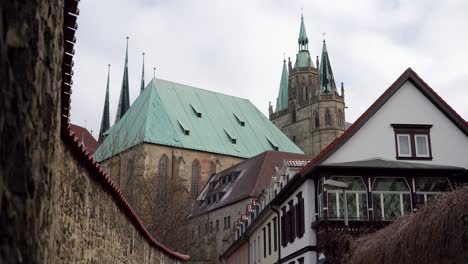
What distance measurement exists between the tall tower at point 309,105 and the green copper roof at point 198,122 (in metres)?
12.1

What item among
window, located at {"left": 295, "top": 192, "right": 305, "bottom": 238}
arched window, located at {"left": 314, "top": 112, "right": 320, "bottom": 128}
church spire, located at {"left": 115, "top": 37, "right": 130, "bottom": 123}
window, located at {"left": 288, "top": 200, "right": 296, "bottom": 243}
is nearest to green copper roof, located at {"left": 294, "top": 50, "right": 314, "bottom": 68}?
arched window, located at {"left": 314, "top": 112, "right": 320, "bottom": 128}

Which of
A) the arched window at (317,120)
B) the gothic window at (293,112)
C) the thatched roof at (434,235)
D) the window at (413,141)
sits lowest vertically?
the thatched roof at (434,235)

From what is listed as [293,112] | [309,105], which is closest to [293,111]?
[293,112]

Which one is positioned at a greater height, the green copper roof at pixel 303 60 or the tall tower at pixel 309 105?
the green copper roof at pixel 303 60

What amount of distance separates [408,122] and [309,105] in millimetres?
63591

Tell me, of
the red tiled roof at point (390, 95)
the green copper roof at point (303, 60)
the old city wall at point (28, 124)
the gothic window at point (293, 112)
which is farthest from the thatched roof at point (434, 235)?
the green copper roof at point (303, 60)

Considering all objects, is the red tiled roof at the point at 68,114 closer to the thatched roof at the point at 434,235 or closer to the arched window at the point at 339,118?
the thatched roof at the point at 434,235

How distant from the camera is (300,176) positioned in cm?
2134

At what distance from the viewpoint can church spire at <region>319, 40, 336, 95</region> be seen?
83750 millimetres

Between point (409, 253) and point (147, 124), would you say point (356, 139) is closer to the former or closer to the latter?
point (409, 253)

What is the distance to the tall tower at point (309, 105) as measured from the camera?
269 feet

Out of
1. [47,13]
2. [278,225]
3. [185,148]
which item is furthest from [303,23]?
[47,13]

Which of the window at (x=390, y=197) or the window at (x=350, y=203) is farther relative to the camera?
the window at (x=390, y=197)

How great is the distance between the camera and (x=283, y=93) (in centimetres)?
9488
